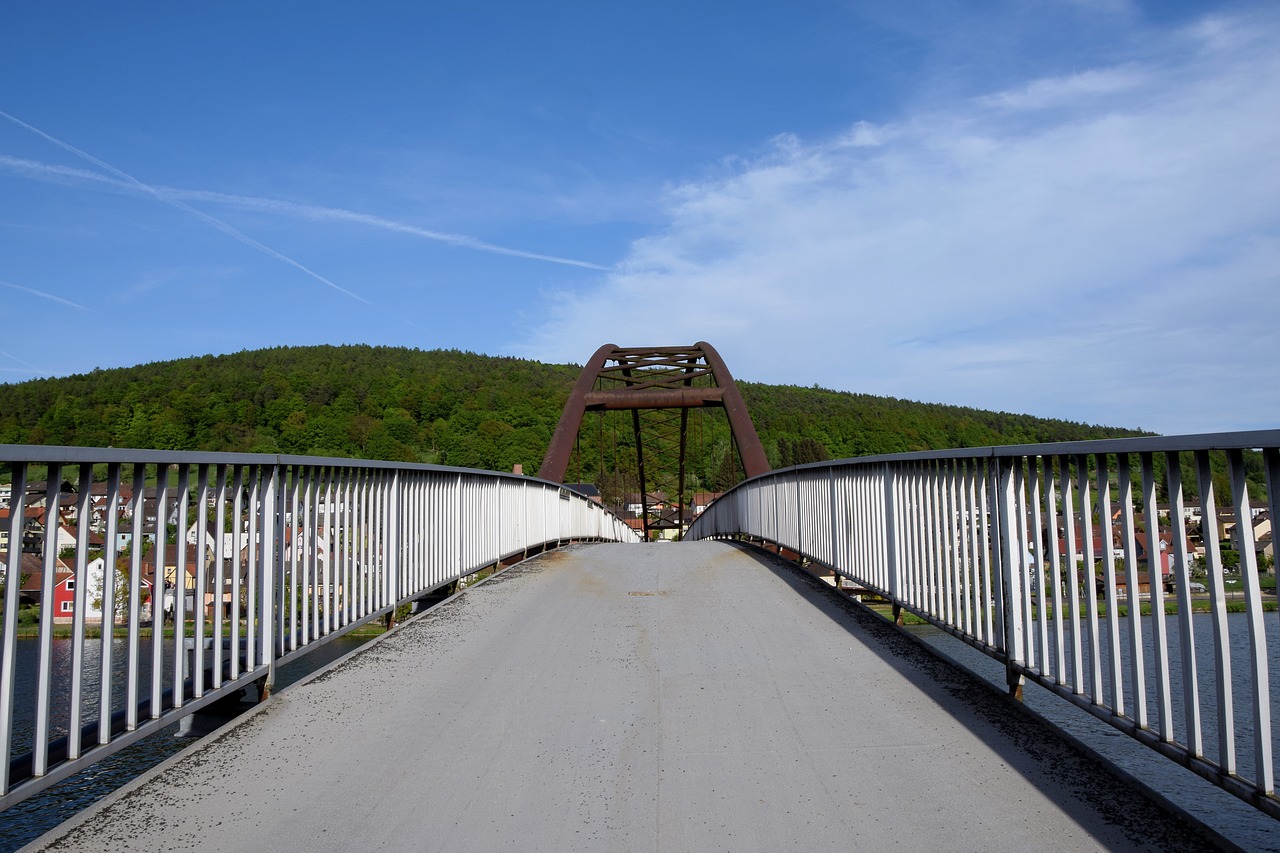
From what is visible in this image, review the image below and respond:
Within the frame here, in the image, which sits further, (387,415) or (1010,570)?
(387,415)

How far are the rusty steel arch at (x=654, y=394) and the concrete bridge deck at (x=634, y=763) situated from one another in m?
12.9

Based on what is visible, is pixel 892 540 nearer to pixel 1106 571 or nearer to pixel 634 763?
pixel 1106 571

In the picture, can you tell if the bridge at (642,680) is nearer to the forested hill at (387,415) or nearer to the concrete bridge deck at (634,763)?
the concrete bridge deck at (634,763)

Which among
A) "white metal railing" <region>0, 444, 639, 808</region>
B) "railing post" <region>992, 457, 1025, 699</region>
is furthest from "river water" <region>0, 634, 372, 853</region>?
"railing post" <region>992, 457, 1025, 699</region>

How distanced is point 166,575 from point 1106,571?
9.82 ft

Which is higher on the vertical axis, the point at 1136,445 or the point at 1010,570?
the point at 1136,445

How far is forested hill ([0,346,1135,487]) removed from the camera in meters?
48.4

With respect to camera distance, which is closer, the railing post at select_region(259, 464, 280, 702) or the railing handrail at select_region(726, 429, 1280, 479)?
the railing handrail at select_region(726, 429, 1280, 479)

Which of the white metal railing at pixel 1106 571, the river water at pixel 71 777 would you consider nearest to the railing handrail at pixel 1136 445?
the white metal railing at pixel 1106 571

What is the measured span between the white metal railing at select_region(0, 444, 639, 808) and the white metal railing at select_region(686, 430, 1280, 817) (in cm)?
269

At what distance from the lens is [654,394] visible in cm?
2319

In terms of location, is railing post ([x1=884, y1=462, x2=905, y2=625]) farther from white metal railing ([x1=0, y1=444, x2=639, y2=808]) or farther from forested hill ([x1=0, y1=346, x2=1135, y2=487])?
forested hill ([x1=0, y1=346, x2=1135, y2=487])

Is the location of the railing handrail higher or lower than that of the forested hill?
lower

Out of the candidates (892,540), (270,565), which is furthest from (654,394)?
(270,565)
